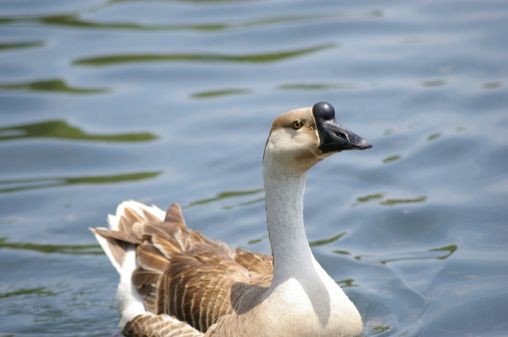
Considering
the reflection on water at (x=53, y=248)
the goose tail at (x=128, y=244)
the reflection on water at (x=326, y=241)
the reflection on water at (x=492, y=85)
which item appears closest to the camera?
the goose tail at (x=128, y=244)

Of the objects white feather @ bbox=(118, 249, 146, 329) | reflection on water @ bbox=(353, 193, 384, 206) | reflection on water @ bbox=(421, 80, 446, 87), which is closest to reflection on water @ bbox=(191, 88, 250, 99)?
reflection on water @ bbox=(421, 80, 446, 87)

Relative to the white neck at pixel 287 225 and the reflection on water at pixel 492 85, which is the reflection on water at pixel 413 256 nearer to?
the white neck at pixel 287 225

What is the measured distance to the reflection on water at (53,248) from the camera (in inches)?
421

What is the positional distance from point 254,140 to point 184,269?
14.4 feet

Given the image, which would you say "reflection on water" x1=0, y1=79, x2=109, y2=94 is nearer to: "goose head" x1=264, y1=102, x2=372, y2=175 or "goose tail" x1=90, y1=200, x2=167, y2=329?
"goose tail" x1=90, y1=200, x2=167, y2=329

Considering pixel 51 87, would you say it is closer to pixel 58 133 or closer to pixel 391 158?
pixel 58 133

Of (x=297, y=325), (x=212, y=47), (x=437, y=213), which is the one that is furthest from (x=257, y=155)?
(x=297, y=325)

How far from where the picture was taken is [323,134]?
723 centimetres

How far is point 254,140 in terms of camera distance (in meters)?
12.8

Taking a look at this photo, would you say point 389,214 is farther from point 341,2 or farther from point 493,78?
point 341,2

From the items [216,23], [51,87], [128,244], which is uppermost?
[216,23]

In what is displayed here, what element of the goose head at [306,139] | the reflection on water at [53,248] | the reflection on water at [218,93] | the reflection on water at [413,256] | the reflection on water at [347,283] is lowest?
the reflection on water at [347,283]

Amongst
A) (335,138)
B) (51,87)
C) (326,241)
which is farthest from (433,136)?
(51,87)

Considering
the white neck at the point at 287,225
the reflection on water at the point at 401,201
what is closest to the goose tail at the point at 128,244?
the white neck at the point at 287,225
